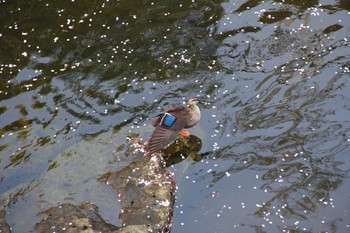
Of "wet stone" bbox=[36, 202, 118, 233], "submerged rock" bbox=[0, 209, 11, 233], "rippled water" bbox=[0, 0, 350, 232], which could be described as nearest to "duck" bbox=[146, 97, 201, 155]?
"rippled water" bbox=[0, 0, 350, 232]

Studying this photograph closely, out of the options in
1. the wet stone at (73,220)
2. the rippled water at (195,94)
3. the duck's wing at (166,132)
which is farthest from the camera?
the duck's wing at (166,132)

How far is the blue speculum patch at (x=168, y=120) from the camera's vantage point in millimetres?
8586

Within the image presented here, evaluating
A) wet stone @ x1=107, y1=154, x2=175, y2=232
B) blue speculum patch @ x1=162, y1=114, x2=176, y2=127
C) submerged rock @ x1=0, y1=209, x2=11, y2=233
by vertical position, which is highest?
blue speculum patch @ x1=162, y1=114, x2=176, y2=127

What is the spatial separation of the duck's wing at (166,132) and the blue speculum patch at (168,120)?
0.04m

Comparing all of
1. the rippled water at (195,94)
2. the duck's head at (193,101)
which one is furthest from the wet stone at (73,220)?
the duck's head at (193,101)

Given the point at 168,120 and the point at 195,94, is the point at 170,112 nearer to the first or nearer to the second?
the point at 168,120

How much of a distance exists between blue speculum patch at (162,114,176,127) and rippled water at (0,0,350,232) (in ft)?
1.78

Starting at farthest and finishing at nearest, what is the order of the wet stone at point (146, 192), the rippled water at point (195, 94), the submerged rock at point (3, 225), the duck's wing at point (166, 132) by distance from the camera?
the duck's wing at point (166, 132) < the rippled water at point (195, 94) < the submerged rock at point (3, 225) < the wet stone at point (146, 192)

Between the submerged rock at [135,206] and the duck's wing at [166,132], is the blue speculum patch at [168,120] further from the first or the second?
the submerged rock at [135,206]

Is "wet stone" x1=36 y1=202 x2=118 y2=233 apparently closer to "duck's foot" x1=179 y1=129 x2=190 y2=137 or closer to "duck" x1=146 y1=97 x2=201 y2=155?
"duck" x1=146 y1=97 x2=201 y2=155

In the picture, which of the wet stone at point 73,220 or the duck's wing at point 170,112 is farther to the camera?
the duck's wing at point 170,112

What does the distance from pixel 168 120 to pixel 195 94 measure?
1.21 meters

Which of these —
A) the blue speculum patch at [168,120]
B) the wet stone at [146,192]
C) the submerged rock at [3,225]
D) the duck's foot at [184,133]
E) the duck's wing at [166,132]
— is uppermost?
the blue speculum patch at [168,120]

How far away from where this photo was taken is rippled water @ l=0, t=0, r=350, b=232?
26.0 feet
